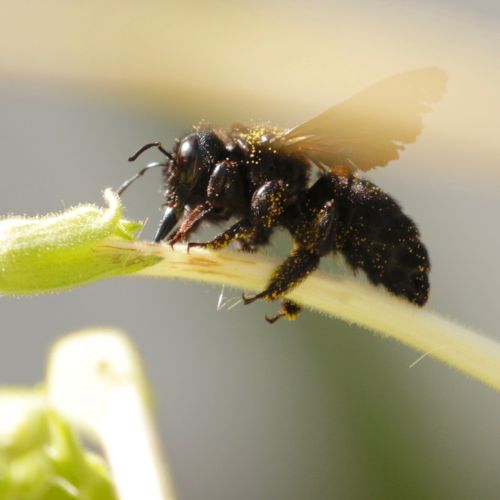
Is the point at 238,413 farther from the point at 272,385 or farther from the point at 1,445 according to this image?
the point at 1,445

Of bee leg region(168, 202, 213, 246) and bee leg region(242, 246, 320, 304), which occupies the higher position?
bee leg region(168, 202, 213, 246)

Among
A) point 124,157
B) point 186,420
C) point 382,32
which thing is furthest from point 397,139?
point 124,157

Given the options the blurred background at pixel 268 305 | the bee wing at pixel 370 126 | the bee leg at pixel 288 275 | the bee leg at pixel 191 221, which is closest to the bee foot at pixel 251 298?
the bee leg at pixel 288 275

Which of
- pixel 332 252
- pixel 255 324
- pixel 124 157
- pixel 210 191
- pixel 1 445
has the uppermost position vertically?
pixel 124 157

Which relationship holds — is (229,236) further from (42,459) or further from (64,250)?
(42,459)

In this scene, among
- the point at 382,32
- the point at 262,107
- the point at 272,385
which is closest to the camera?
the point at 382,32

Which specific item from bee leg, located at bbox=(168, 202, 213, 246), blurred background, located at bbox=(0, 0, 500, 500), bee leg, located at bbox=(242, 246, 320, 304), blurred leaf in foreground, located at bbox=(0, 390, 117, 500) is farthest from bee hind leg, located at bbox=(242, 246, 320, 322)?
blurred background, located at bbox=(0, 0, 500, 500)

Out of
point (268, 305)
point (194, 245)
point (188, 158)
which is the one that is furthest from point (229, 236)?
point (268, 305)

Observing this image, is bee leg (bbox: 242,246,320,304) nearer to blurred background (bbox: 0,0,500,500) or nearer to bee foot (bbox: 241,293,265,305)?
bee foot (bbox: 241,293,265,305)
